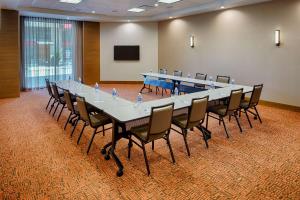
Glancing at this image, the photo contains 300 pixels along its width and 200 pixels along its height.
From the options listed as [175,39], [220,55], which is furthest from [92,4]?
[220,55]

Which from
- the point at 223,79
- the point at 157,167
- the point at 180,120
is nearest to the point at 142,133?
the point at 157,167

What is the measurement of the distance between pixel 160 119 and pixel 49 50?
8048 mm

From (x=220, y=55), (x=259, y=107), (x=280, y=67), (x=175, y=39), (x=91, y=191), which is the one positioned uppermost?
(x=175, y=39)

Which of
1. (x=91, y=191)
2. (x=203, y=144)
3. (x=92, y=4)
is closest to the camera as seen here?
(x=91, y=191)

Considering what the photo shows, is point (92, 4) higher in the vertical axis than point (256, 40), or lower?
higher

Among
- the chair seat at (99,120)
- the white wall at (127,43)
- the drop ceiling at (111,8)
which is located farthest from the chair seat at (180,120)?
the white wall at (127,43)

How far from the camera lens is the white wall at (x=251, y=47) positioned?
627 cm

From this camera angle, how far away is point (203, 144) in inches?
162

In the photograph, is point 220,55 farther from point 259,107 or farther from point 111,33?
point 111,33

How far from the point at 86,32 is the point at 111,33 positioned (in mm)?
1086

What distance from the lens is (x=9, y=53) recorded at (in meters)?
7.69

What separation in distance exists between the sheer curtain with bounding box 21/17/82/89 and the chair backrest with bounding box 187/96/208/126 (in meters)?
7.81

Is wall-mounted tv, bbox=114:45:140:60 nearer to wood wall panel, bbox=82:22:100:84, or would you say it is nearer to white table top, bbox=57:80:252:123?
wood wall panel, bbox=82:22:100:84

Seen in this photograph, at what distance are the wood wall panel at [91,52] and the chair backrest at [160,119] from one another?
8.12 meters
